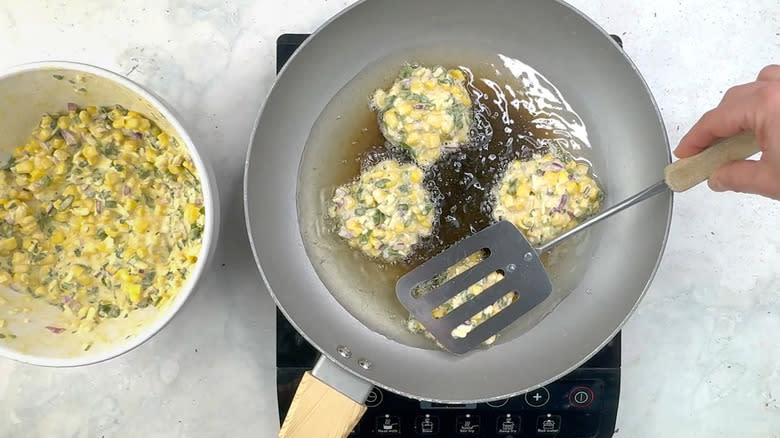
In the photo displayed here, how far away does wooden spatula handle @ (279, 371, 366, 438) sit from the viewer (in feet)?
2.60

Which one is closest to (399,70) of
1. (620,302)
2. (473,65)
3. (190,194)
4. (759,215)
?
(473,65)

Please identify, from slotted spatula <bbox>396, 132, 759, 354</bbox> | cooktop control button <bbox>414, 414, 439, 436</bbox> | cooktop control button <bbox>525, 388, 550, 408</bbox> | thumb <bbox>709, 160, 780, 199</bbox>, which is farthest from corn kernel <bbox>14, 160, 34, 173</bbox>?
thumb <bbox>709, 160, 780, 199</bbox>

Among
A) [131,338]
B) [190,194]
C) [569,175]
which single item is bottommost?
[131,338]

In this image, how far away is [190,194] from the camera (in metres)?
0.85

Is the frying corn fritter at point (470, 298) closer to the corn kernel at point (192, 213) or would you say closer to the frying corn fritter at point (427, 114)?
the frying corn fritter at point (427, 114)

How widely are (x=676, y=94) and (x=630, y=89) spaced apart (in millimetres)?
97

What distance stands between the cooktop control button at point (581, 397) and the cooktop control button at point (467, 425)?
0.14m

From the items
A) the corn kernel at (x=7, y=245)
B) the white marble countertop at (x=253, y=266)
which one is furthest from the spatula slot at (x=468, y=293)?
the corn kernel at (x=7, y=245)

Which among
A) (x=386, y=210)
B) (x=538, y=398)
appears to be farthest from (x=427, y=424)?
(x=386, y=210)

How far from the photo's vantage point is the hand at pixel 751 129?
67cm

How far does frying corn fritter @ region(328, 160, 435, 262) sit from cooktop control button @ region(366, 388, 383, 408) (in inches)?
7.5

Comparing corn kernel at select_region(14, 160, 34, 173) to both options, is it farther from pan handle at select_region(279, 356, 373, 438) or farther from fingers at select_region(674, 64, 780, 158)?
fingers at select_region(674, 64, 780, 158)

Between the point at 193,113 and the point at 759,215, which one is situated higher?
the point at 759,215

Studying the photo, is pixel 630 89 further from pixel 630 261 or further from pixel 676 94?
pixel 630 261
